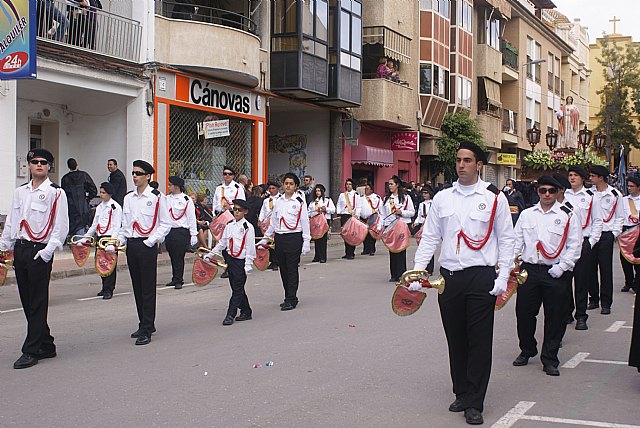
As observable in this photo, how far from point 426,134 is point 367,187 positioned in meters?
17.9

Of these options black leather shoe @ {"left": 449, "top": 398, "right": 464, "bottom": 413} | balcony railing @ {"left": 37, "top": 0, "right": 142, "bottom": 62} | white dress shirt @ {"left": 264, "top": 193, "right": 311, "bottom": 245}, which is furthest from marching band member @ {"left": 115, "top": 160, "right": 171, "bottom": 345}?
balcony railing @ {"left": 37, "top": 0, "right": 142, "bottom": 62}

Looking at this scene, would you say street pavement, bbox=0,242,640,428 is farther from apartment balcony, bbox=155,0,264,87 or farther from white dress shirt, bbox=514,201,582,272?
apartment balcony, bbox=155,0,264,87

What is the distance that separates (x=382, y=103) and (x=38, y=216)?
921 inches

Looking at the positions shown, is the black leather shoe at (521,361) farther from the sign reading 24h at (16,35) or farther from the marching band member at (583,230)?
the sign reading 24h at (16,35)

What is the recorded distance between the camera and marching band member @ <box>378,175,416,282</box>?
50.7 feet

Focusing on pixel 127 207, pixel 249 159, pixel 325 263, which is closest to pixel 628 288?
pixel 325 263

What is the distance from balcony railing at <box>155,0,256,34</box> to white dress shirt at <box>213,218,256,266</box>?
1193 centimetres

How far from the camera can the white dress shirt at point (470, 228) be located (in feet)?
20.7

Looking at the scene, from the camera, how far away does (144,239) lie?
945cm

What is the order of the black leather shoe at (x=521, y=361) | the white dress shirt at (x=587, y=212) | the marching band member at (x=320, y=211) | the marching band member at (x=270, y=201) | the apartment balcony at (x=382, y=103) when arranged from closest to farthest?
the black leather shoe at (x=521, y=361) → the white dress shirt at (x=587, y=212) → the marching band member at (x=270, y=201) → the marching band member at (x=320, y=211) → the apartment balcony at (x=382, y=103)

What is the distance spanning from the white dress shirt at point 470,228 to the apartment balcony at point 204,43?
16.0m

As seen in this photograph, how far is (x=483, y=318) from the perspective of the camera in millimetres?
6250

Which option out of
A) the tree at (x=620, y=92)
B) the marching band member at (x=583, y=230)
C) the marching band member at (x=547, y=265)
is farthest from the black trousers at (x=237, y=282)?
the tree at (x=620, y=92)

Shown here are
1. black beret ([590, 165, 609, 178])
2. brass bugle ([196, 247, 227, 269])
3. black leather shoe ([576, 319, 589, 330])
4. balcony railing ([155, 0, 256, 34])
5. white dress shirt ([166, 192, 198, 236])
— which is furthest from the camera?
balcony railing ([155, 0, 256, 34])
